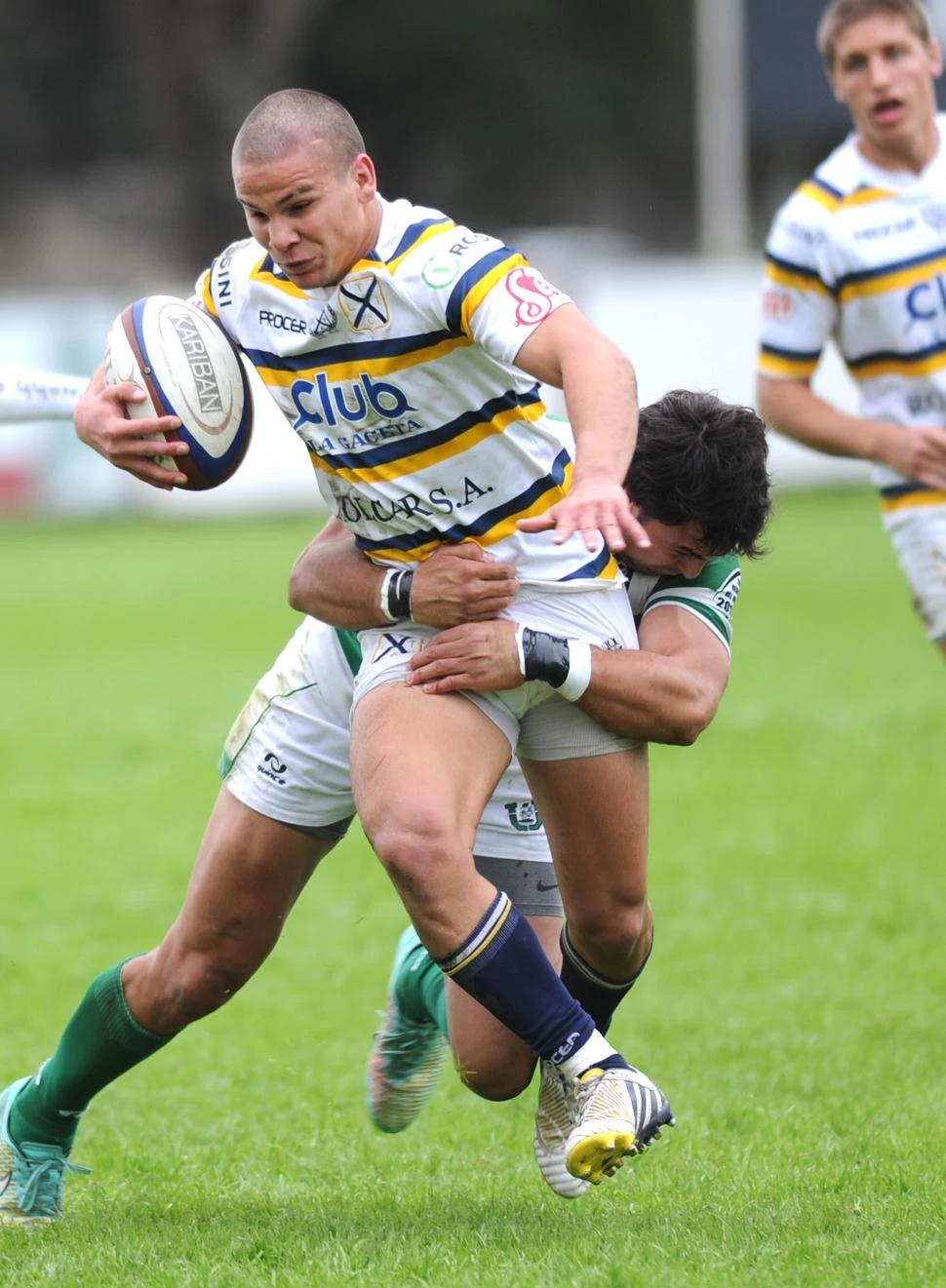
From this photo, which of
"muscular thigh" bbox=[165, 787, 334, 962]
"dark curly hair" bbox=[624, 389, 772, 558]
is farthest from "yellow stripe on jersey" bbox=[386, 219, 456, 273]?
"muscular thigh" bbox=[165, 787, 334, 962]

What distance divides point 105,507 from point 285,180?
23106mm

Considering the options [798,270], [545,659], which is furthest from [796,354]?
[545,659]

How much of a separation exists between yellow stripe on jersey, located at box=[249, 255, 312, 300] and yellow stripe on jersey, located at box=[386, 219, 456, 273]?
0.20 metres

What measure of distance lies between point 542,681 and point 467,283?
2.73ft

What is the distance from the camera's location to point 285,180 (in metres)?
4.23

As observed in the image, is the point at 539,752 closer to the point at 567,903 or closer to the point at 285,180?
the point at 567,903

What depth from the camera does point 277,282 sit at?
445 cm

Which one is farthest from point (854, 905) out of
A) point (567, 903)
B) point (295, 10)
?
point (295, 10)

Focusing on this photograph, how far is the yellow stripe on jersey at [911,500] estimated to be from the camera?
21.6 feet

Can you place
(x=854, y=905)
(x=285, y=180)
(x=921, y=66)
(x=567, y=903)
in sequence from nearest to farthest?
1. (x=285, y=180)
2. (x=567, y=903)
3. (x=921, y=66)
4. (x=854, y=905)

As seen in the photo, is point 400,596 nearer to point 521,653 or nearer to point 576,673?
point 521,653

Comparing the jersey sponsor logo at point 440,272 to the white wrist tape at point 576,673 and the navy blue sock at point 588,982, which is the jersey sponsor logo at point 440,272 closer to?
the white wrist tape at point 576,673

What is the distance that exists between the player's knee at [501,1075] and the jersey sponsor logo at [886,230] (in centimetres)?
305

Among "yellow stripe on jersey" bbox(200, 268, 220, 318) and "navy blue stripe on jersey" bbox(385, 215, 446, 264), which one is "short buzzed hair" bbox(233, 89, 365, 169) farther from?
"yellow stripe on jersey" bbox(200, 268, 220, 318)
